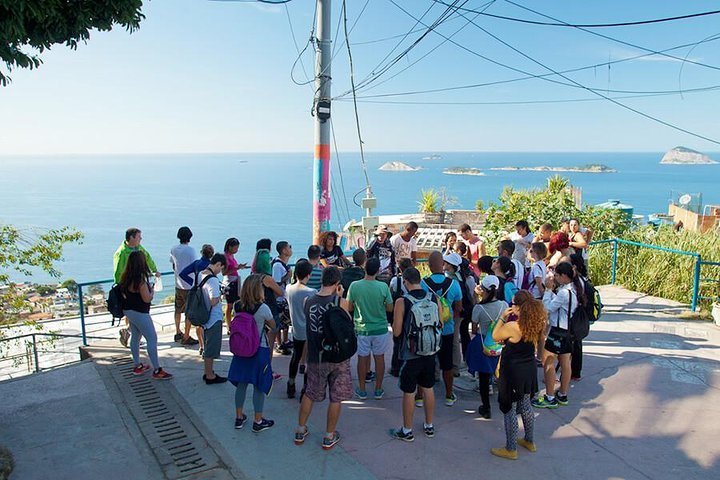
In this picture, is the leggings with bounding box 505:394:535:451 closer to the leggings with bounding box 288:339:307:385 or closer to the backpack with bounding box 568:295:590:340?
the backpack with bounding box 568:295:590:340

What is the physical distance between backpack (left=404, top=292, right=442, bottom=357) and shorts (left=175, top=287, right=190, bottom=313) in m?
3.57

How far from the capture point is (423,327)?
13.9 feet

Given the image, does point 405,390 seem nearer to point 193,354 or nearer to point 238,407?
point 238,407

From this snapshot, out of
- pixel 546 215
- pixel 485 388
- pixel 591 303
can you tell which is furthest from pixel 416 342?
pixel 546 215

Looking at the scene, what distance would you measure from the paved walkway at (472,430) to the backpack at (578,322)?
81 centimetres

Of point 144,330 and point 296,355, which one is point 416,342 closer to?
point 296,355

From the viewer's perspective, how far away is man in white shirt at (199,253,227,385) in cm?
541

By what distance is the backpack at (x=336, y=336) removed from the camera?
13.7 feet

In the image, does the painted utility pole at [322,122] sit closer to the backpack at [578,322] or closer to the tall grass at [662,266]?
the backpack at [578,322]

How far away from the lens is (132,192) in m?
194

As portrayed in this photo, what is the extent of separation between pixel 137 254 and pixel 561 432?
4665 millimetres

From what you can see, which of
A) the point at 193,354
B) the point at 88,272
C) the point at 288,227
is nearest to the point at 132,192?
the point at 288,227

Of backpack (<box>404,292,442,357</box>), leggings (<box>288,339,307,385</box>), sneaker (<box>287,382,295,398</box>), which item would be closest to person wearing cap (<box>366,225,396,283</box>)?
leggings (<box>288,339,307,385</box>)

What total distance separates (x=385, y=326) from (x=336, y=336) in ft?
3.72
